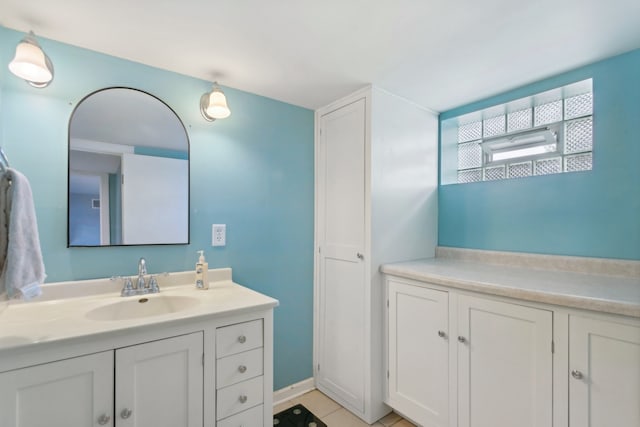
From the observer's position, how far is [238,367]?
1338 millimetres

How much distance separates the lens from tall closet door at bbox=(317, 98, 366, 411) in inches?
75.7

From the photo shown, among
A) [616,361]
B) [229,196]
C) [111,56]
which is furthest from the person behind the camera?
[229,196]

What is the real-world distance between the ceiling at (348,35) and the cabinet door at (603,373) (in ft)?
4.16

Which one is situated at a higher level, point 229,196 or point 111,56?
point 111,56

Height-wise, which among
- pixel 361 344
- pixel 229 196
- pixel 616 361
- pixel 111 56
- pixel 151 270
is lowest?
pixel 361 344

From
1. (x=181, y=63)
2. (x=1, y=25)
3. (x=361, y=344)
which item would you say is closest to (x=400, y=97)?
(x=181, y=63)

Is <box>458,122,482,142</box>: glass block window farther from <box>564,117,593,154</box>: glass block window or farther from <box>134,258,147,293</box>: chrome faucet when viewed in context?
<box>134,258,147,293</box>: chrome faucet

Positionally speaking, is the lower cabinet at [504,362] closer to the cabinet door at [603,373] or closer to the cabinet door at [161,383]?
the cabinet door at [603,373]

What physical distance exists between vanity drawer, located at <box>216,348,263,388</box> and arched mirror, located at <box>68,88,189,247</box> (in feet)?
2.43

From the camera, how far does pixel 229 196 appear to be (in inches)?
74.1

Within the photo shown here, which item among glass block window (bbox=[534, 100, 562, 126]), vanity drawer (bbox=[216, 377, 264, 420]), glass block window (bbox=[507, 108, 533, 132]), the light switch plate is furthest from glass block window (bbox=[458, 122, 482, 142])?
vanity drawer (bbox=[216, 377, 264, 420])

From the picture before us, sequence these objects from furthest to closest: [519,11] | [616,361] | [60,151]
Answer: [60,151], [519,11], [616,361]

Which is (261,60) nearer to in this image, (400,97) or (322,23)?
(322,23)

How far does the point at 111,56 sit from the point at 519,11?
1.93 meters
